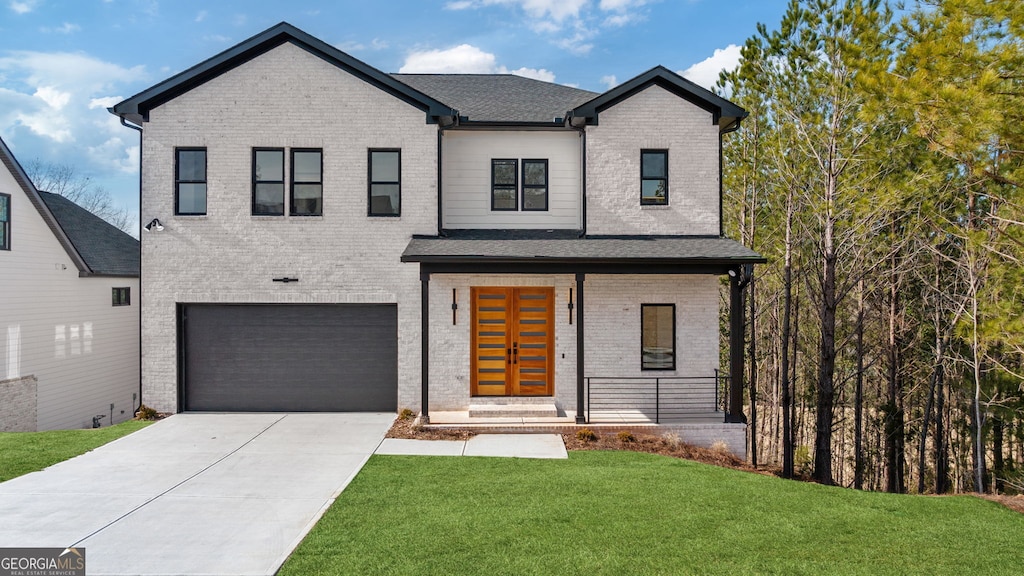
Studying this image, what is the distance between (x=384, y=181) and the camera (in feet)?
41.7

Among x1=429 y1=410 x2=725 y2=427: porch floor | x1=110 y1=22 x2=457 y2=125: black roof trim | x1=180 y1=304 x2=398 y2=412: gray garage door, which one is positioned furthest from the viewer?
x1=180 y1=304 x2=398 y2=412: gray garage door

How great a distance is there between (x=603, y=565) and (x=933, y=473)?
66.6ft

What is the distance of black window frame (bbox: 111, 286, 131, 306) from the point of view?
1759 cm

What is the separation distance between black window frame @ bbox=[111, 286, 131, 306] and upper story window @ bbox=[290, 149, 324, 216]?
30.3 ft

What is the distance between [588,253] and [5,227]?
1441cm

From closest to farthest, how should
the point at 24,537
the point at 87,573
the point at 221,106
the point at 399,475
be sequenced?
the point at 87,573, the point at 24,537, the point at 399,475, the point at 221,106

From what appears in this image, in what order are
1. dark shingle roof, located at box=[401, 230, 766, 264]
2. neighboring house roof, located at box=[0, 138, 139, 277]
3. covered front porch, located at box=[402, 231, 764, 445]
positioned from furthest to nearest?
neighboring house roof, located at box=[0, 138, 139, 277]
covered front porch, located at box=[402, 231, 764, 445]
dark shingle roof, located at box=[401, 230, 766, 264]

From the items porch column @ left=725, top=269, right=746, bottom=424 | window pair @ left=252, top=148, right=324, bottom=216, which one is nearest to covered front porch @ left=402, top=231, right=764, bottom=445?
porch column @ left=725, top=269, right=746, bottom=424

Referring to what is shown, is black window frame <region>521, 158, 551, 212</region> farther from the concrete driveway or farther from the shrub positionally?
the shrub

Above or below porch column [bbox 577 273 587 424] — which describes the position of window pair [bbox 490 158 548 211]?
above

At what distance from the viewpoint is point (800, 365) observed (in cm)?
2478

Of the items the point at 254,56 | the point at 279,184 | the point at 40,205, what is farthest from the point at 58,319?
the point at 254,56

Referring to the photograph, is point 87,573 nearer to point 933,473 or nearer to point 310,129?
point 310,129

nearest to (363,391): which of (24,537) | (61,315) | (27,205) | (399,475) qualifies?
(399,475)
